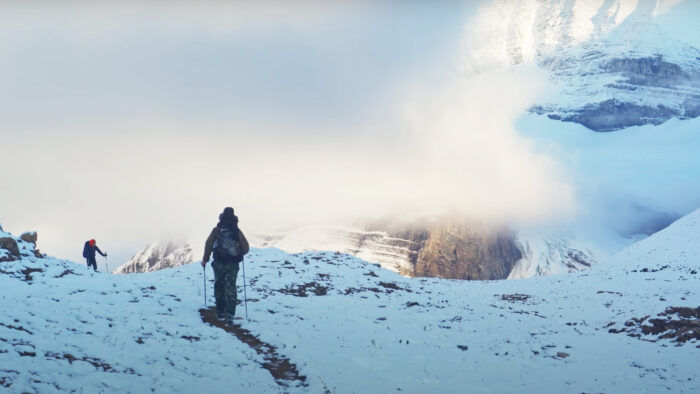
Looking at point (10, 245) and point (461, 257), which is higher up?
point (10, 245)

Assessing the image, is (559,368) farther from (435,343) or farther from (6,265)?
(6,265)

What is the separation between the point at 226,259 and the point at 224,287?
111 centimetres

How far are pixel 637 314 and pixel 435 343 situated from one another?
12.4m

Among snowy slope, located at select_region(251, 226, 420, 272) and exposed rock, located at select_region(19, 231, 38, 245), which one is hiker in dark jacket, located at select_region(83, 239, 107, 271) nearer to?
exposed rock, located at select_region(19, 231, 38, 245)

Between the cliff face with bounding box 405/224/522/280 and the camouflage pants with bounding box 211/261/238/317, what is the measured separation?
157678mm

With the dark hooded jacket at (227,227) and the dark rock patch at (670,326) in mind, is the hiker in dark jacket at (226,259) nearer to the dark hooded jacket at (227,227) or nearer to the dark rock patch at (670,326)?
the dark hooded jacket at (227,227)

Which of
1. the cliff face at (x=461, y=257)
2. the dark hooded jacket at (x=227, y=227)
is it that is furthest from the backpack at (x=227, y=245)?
the cliff face at (x=461, y=257)

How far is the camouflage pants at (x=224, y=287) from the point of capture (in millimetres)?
17688

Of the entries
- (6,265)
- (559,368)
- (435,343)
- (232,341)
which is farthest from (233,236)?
(559,368)

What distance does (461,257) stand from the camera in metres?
189

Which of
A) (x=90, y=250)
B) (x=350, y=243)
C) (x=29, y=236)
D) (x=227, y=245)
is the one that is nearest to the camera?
(x=227, y=245)

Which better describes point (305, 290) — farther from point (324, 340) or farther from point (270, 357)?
point (270, 357)

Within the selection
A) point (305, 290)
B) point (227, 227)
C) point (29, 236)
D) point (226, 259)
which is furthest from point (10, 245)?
point (305, 290)

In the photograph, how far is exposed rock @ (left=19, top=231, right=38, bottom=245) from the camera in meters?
26.3
